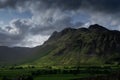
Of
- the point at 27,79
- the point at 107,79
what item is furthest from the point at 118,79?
the point at 27,79

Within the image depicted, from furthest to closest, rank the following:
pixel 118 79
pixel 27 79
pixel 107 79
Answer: pixel 27 79 → pixel 107 79 → pixel 118 79

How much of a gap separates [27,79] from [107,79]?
57.9 metres

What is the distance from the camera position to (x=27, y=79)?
155750 mm

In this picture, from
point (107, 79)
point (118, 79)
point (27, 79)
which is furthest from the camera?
point (27, 79)

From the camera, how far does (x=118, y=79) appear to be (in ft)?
347

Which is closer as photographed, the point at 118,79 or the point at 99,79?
the point at 118,79

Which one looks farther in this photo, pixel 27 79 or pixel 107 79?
pixel 27 79

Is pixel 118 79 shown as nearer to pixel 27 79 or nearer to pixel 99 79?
pixel 99 79

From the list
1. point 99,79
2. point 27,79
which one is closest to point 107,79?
point 99,79

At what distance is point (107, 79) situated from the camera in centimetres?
11419

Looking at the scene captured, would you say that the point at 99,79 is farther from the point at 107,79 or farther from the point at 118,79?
the point at 118,79

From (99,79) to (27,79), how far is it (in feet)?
177

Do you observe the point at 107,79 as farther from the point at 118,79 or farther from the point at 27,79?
the point at 27,79
